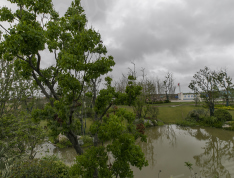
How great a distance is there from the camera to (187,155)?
7840mm

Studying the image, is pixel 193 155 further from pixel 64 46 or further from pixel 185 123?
pixel 64 46

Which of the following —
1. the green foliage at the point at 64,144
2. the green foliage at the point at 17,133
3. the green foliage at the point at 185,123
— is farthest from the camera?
the green foliage at the point at 185,123

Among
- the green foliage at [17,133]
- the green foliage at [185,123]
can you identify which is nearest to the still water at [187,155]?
the green foliage at [17,133]

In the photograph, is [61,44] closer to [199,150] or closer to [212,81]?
[199,150]

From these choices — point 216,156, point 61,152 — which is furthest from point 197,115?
point 61,152

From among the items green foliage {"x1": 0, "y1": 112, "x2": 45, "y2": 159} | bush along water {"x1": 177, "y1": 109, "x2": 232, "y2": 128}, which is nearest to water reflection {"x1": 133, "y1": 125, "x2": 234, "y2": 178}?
bush along water {"x1": 177, "y1": 109, "x2": 232, "y2": 128}

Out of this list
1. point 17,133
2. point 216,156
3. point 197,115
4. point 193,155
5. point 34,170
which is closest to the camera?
point 34,170

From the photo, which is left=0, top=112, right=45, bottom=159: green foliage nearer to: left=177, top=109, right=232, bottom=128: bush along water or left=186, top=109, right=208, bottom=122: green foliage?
left=177, top=109, right=232, bottom=128: bush along water

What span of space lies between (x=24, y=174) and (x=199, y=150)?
9295 millimetres

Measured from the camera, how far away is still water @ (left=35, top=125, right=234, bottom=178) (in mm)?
6055

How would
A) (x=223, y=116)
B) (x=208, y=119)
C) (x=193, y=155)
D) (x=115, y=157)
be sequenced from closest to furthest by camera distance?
(x=115, y=157), (x=193, y=155), (x=223, y=116), (x=208, y=119)

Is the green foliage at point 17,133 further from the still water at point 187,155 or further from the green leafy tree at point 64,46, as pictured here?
the green leafy tree at point 64,46

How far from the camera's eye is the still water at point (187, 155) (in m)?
6.05

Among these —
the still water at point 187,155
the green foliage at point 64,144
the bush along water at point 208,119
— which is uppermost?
the bush along water at point 208,119
